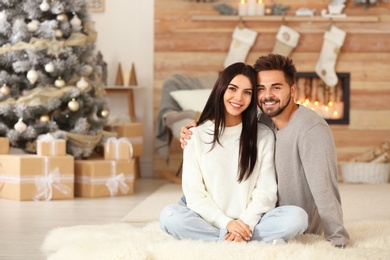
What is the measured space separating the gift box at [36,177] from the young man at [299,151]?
1.81 m

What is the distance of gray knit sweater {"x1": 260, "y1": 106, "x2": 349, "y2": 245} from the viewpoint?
283 centimetres

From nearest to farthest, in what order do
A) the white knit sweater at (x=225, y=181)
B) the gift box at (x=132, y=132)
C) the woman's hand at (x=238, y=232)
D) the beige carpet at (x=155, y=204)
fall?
the woman's hand at (x=238, y=232), the white knit sweater at (x=225, y=181), the beige carpet at (x=155, y=204), the gift box at (x=132, y=132)

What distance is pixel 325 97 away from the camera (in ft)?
20.3

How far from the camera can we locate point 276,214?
2.81m

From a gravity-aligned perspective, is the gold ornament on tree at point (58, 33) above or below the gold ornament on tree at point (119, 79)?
above

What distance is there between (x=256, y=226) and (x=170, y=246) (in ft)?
Result: 1.11

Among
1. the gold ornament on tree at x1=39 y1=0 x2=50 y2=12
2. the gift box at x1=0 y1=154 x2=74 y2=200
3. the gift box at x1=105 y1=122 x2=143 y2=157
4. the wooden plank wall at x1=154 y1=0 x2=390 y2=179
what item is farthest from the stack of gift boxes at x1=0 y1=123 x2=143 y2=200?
the wooden plank wall at x1=154 y1=0 x2=390 y2=179

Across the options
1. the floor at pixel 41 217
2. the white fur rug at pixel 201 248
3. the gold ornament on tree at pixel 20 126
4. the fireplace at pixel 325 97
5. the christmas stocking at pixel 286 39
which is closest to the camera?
the white fur rug at pixel 201 248

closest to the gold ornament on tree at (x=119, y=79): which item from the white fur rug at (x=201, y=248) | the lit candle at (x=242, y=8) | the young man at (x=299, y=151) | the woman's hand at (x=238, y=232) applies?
the lit candle at (x=242, y=8)

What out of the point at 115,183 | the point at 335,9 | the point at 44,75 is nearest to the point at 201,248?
the point at 115,183

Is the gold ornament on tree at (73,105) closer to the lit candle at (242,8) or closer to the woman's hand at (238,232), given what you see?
the lit candle at (242,8)

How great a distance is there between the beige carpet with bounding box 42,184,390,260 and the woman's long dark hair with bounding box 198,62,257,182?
31cm

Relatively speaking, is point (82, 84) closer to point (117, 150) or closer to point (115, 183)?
point (117, 150)

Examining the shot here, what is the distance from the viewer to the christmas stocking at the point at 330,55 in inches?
240
